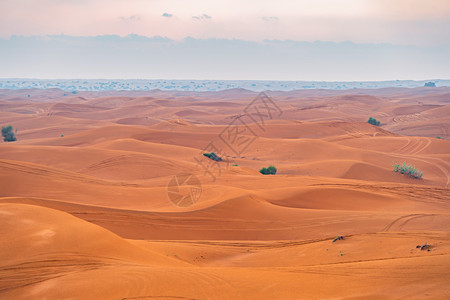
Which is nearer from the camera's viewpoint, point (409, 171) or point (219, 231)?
point (219, 231)

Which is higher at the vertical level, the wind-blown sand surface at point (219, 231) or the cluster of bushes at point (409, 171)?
the cluster of bushes at point (409, 171)

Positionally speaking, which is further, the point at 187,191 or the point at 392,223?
the point at 187,191

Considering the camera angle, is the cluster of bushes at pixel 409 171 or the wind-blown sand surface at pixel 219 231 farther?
the cluster of bushes at pixel 409 171

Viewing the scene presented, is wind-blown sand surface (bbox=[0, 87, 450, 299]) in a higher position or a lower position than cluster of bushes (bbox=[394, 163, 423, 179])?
lower

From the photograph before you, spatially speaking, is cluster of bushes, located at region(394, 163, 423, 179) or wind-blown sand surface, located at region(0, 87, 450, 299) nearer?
wind-blown sand surface, located at region(0, 87, 450, 299)

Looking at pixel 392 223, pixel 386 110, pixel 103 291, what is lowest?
pixel 103 291

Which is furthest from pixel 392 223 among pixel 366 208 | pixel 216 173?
pixel 216 173

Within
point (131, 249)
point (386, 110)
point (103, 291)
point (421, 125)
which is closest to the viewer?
point (103, 291)

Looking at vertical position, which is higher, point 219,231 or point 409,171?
point 409,171

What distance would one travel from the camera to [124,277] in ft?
18.4

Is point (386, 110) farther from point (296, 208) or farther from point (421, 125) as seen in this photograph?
point (296, 208)

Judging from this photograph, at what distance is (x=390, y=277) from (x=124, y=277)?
13.1 feet

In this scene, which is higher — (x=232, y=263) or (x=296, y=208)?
(x=296, y=208)

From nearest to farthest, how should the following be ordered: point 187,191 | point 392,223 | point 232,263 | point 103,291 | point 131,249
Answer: point 103,291 → point 131,249 → point 232,263 → point 392,223 → point 187,191
